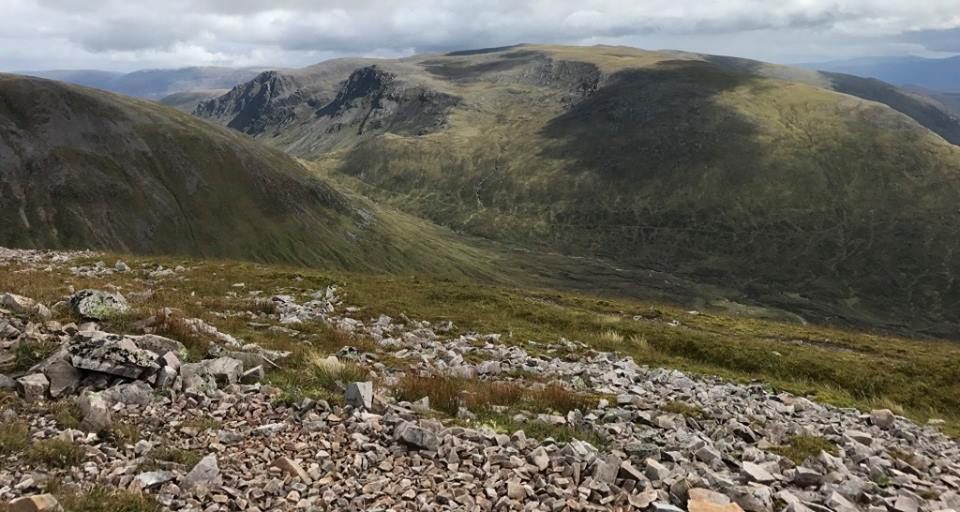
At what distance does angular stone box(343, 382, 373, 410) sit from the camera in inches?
505

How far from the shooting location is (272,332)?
902 inches

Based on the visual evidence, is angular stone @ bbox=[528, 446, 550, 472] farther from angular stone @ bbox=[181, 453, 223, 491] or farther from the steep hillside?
the steep hillside

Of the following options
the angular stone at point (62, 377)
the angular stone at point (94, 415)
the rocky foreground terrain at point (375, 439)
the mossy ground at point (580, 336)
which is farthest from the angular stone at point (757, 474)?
the angular stone at point (62, 377)

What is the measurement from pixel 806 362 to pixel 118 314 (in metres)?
29.0

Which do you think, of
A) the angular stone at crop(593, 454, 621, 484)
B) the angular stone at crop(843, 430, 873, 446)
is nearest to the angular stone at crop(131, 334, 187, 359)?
the angular stone at crop(593, 454, 621, 484)

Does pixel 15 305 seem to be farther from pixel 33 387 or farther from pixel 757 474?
pixel 757 474

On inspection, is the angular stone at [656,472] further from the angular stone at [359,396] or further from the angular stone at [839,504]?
the angular stone at [359,396]

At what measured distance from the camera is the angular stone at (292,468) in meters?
9.95

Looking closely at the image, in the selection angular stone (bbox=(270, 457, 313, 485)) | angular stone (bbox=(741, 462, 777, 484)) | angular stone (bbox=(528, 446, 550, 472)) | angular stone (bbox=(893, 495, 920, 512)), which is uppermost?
angular stone (bbox=(270, 457, 313, 485))

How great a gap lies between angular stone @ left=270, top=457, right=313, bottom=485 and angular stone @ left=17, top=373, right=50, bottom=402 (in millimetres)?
5733

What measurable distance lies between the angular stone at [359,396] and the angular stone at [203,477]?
3.42m

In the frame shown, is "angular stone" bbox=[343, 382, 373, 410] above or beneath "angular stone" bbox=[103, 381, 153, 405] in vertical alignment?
beneath

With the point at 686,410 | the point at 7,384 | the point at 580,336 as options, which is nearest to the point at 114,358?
the point at 7,384

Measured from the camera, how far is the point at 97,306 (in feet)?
61.3
